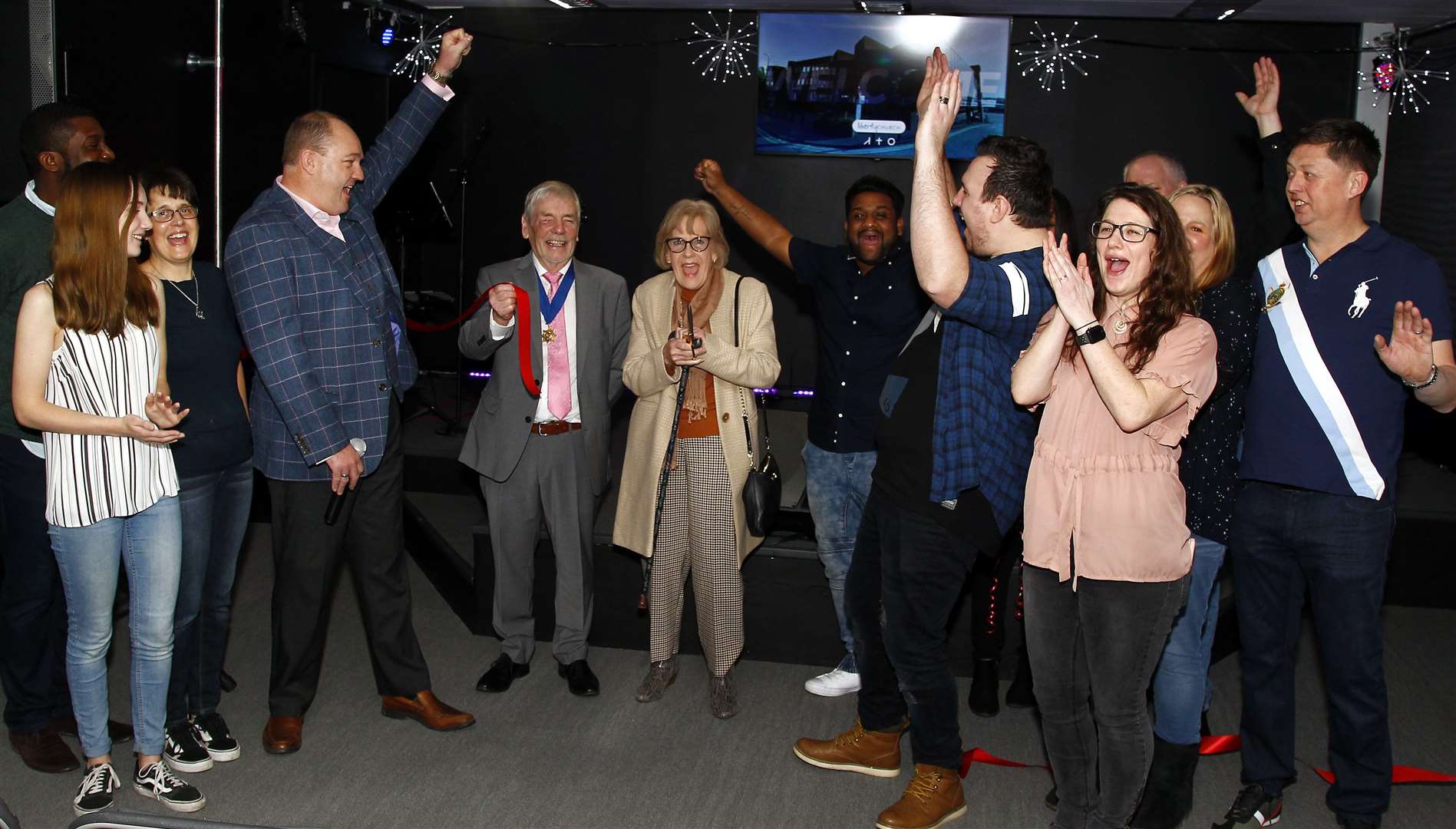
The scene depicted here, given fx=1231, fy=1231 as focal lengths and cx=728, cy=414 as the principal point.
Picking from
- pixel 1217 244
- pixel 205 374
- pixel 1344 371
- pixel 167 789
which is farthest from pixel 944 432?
pixel 167 789

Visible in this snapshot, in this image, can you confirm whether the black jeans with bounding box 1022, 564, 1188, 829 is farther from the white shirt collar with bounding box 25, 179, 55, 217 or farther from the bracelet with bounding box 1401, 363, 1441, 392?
the white shirt collar with bounding box 25, 179, 55, 217

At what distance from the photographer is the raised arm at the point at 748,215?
165 inches

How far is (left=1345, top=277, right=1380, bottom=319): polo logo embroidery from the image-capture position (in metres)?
2.98

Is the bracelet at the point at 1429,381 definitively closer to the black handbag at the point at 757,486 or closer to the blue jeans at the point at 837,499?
the blue jeans at the point at 837,499

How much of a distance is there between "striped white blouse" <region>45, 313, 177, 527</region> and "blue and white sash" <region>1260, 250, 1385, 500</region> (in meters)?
2.81

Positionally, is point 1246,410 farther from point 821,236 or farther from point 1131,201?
point 821,236

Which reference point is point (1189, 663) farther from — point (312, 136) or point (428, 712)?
point (312, 136)

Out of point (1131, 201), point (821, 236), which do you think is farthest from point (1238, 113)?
point (1131, 201)

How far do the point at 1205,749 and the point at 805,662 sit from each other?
137 cm

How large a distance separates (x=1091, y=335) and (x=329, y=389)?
2.09 m

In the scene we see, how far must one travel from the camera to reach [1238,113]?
25.0 feet

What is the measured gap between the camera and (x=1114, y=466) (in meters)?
2.66

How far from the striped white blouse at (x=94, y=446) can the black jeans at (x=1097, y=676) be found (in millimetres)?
2161

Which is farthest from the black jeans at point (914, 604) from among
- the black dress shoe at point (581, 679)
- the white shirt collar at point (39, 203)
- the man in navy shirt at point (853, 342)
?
the white shirt collar at point (39, 203)
